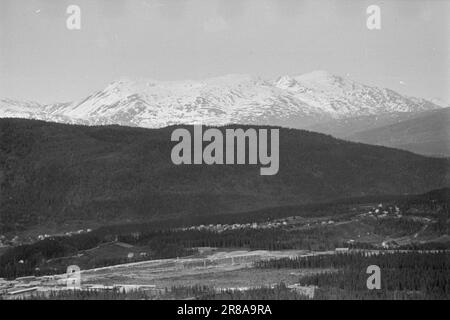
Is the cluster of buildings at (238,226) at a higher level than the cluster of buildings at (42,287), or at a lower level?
lower

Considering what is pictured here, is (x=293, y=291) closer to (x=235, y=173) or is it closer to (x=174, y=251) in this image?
(x=174, y=251)

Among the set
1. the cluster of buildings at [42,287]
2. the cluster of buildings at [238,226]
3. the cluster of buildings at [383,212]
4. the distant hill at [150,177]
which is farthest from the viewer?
the distant hill at [150,177]

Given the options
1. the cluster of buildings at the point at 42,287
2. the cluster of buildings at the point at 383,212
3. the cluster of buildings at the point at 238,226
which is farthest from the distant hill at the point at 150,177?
the cluster of buildings at the point at 42,287

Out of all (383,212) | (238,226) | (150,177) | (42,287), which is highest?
(150,177)

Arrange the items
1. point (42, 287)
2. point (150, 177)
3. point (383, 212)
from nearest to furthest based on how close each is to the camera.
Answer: point (42, 287) → point (383, 212) → point (150, 177)

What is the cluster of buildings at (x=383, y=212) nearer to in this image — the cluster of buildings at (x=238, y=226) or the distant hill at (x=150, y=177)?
the cluster of buildings at (x=238, y=226)

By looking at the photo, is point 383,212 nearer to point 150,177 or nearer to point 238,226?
point 238,226

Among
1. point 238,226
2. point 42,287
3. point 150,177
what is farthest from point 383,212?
point 150,177

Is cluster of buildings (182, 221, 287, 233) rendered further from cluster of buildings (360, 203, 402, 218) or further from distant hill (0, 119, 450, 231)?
distant hill (0, 119, 450, 231)

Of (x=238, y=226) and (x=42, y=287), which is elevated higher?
(x=42, y=287)

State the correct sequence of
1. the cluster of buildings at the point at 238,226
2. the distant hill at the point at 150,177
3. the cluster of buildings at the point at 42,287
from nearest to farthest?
the cluster of buildings at the point at 42,287 < the cluster of buildings at the point at 238,226 < the distant hill at the point at 150,177
